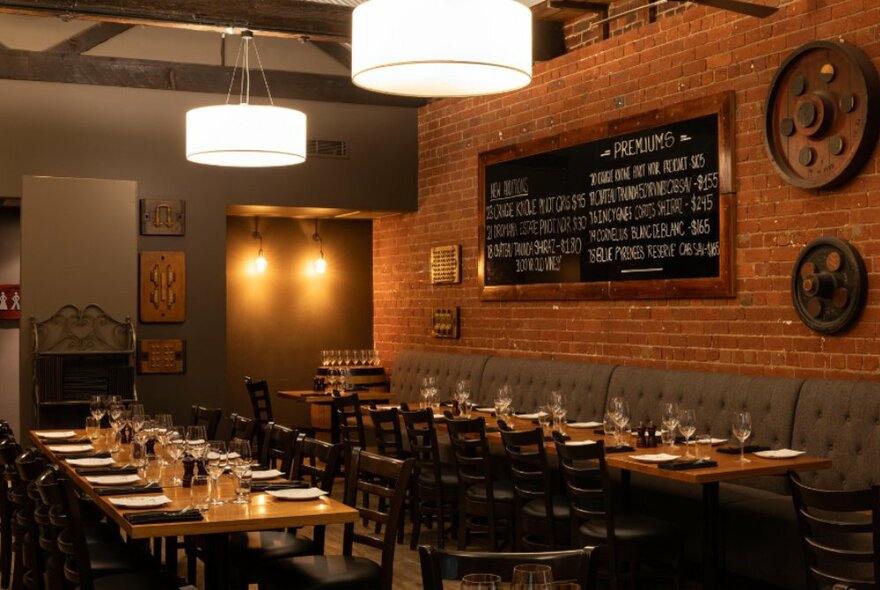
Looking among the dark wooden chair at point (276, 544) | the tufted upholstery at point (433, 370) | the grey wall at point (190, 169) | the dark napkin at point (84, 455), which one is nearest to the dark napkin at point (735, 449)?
the dark wooden chair at point (276, 544)

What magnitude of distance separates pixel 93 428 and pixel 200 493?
2.56m

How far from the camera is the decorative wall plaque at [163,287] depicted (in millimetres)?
9953

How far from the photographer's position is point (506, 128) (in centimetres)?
955

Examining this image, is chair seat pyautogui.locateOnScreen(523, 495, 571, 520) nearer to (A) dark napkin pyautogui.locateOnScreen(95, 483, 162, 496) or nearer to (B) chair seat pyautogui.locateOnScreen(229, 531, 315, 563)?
(B) chair seat pyautogui.locateOnScreen(229, 531, 315, 563)

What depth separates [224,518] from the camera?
4.11m

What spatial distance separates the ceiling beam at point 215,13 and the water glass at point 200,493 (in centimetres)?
429

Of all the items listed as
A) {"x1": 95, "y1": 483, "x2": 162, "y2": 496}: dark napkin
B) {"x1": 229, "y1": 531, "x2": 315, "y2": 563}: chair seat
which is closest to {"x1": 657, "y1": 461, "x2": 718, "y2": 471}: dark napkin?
→ {"x1": 229, "y1": 531, "x2": 315, "y2": 563}: chair seat

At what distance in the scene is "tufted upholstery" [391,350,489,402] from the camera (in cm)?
970

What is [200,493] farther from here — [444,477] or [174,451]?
[444,477]

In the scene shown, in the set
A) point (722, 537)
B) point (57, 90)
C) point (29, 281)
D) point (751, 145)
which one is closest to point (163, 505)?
point (722, 537)

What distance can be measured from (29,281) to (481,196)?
3.84 meters

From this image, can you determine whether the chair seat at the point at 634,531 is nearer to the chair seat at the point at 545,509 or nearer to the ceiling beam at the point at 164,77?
the chair seat at the point at 545,509

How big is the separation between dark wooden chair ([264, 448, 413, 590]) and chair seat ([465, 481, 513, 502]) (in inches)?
73.5

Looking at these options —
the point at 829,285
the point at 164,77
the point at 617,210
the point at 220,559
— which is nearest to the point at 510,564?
the point at 220,559
